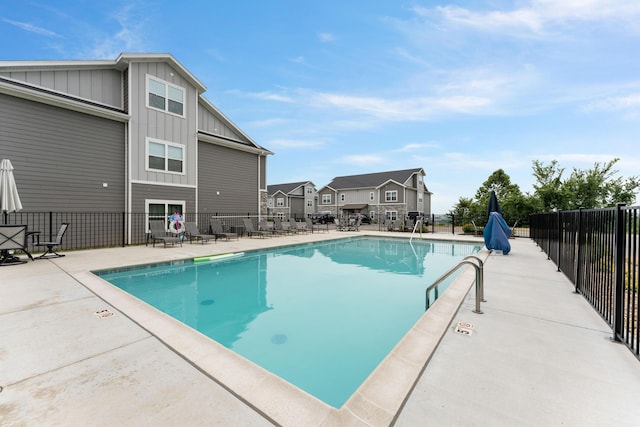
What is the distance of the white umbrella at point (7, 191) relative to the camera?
23.1ft

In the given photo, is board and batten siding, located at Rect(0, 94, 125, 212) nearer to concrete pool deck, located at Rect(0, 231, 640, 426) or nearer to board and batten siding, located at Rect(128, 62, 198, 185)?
board and batten siding, located at Rect(128, 62, 198, 185)

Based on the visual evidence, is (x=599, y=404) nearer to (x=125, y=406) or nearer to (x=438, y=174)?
(x=125, y=406)

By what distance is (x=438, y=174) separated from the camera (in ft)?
128

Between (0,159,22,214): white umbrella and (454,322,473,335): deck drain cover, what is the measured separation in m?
10.6

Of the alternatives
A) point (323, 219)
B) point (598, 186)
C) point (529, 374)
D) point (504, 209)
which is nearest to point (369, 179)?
point (323, 219)

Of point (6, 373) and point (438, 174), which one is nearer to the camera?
point (6, 373)

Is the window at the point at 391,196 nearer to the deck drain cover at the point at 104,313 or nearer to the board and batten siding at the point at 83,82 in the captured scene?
the board and batten siding at the point at 83,82

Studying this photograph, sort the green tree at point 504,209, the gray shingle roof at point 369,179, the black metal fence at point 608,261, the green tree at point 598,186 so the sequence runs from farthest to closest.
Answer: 1. the gray shingle roof at point 369,179
2. the green tree at point 598,186
3. the green tree at point 504,209
4. the black metal fence at point 608,261

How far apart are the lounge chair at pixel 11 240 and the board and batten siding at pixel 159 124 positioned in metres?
4.98

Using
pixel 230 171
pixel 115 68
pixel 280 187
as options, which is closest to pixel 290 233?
pixel 230 171

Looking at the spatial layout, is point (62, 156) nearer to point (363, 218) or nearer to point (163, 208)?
point (163, 208)

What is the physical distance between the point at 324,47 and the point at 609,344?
15.2 metres

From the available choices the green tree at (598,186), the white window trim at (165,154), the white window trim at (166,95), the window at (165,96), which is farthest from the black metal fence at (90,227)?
the green tree at (598,186)

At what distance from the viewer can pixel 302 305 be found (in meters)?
5.33
